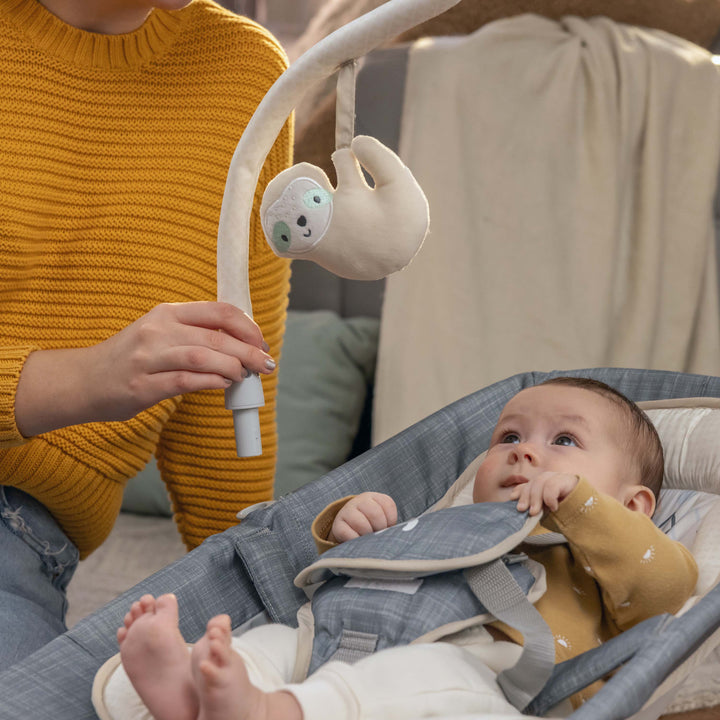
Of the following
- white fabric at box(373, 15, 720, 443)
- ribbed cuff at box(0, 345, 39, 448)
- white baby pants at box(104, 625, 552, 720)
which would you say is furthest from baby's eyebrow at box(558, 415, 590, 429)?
white fabric at box(373, 15, 720, 443)

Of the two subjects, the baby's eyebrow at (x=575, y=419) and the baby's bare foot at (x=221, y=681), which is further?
the baby's eyebrow at (x=575, y=419)

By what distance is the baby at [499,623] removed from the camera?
0.60m

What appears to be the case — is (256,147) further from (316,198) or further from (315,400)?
(315,400)

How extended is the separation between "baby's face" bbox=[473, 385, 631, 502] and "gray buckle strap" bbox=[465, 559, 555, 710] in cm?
15

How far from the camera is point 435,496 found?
1058 millimetres

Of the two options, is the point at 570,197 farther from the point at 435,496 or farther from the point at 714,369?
the point at 435,496

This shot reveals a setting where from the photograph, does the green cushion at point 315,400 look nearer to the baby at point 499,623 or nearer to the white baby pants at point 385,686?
the baby at point 499,623

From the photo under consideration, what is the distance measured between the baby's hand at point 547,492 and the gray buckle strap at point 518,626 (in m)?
0.05

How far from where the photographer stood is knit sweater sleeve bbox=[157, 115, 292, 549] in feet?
3.45

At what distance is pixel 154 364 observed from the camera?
77cm

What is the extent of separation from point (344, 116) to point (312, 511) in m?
0.40

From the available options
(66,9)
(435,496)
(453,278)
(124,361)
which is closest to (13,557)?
(124,361)

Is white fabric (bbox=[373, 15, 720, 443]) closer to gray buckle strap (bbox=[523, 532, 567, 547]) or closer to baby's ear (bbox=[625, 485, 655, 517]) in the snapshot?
baby's ear (bbox=[625, 485, 655, 517])

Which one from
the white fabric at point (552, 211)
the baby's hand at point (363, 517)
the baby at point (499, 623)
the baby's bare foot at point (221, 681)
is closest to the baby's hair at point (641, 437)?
the baby at point (499, 623)
